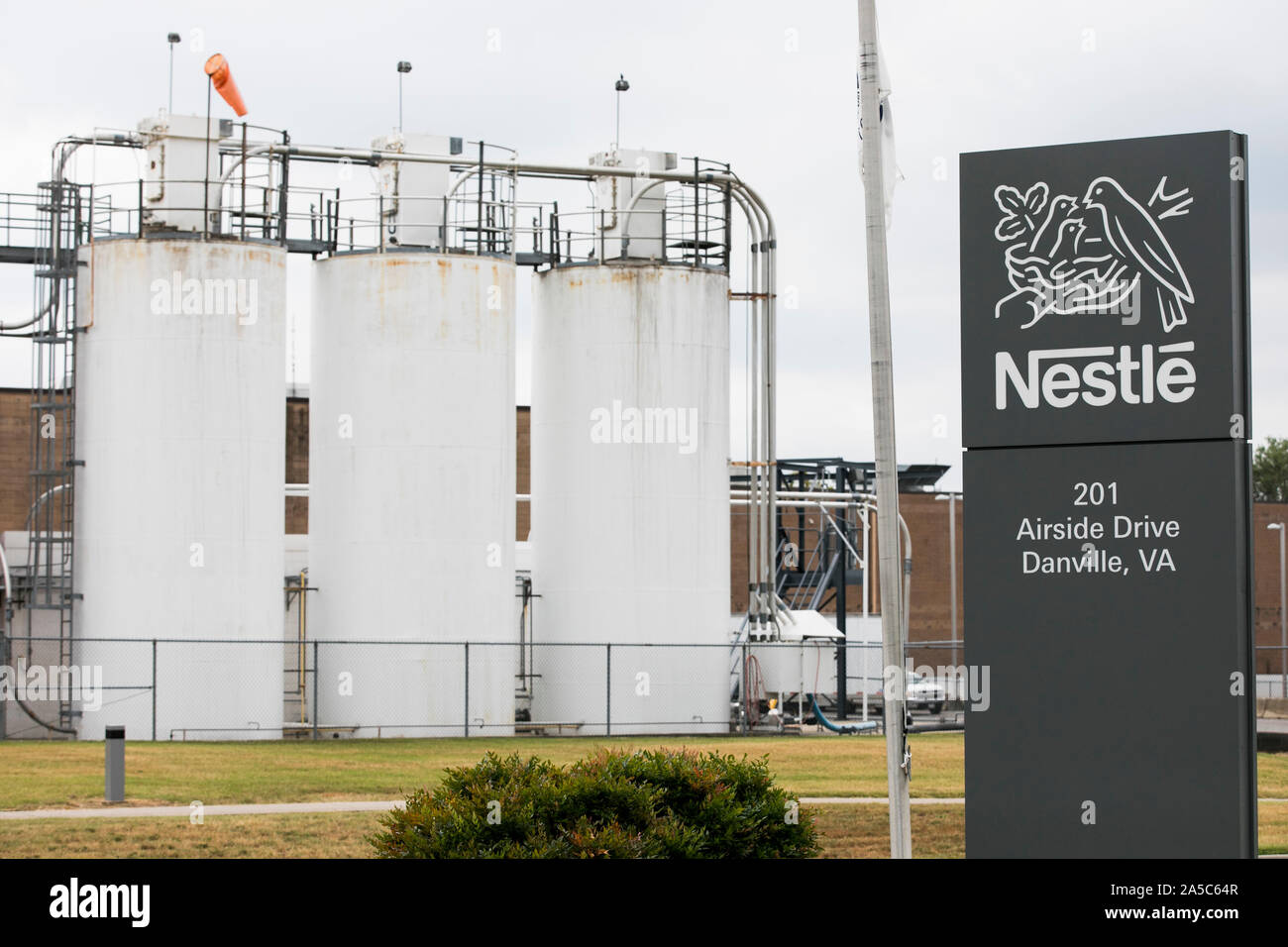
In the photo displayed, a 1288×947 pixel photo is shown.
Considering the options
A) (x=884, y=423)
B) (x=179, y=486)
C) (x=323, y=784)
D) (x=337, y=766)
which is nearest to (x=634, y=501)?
(x=179, y=486)

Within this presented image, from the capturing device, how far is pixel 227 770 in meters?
25.3

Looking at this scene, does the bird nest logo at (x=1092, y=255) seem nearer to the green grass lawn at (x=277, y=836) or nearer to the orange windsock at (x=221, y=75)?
the green grass lawn at (x=277, y=836)

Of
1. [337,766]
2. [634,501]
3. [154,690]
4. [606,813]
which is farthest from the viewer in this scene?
[634,501]

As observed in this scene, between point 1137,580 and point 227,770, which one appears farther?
point 227,770

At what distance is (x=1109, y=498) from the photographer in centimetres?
1155

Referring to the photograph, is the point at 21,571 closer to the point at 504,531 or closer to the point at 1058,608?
the point at 504,531

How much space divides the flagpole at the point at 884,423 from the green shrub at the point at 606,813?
2.94 ft

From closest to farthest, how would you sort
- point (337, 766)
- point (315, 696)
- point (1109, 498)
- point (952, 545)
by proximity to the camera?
1. point (1109, 498)
2. point (337, 766)
3. point (315, 696)
4. point (952, 545)

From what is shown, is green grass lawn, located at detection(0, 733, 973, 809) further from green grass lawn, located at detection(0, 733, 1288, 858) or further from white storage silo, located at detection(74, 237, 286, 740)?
white storage silo, located at detection(74, 237, 286, 740)

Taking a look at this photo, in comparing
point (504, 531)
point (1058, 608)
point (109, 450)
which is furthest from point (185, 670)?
point (1058, 608)

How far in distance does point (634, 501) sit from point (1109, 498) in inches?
961

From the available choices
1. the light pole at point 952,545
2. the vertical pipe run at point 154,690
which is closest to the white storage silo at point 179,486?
the vertical pipe run at point 154,690

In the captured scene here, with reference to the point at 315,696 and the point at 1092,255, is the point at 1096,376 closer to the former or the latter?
the point at 1092,255
